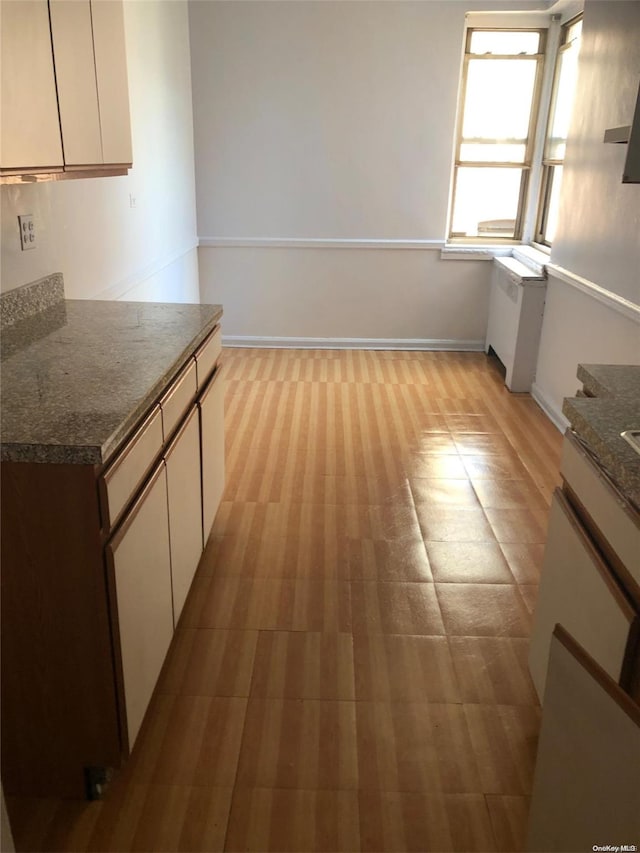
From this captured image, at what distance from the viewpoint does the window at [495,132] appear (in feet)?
16.5

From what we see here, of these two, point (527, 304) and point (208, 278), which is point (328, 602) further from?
point (208, 278)

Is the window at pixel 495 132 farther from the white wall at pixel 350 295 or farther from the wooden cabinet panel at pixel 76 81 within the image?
the wooden cabinet panel at pixel 76 81

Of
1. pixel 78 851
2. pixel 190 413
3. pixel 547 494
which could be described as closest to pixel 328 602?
pixel 190 413

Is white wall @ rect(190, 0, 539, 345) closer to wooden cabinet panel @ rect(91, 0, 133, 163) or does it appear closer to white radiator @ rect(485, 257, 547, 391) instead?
white radiator @ rect(485, 257, 547, 391)

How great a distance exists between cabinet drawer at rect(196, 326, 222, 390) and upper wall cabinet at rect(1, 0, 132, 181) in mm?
652

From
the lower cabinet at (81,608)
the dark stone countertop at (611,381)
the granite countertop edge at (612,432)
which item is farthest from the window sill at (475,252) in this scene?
the lower cabinet at (81,608)

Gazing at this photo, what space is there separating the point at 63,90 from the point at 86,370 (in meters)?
0.82

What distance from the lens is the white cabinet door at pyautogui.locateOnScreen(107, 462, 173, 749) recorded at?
1479 mm

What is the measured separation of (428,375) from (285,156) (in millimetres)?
2008

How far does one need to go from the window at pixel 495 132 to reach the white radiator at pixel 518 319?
58 cm

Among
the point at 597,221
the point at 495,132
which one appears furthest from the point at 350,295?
the point at 597,221

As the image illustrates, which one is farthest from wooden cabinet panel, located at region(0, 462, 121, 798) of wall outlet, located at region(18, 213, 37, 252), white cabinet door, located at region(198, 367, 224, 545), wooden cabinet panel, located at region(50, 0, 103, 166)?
wall outlet, located at region(18, 213, 37, 252)

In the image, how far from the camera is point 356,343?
18.6ft

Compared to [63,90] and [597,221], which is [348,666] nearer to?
[63,90]
